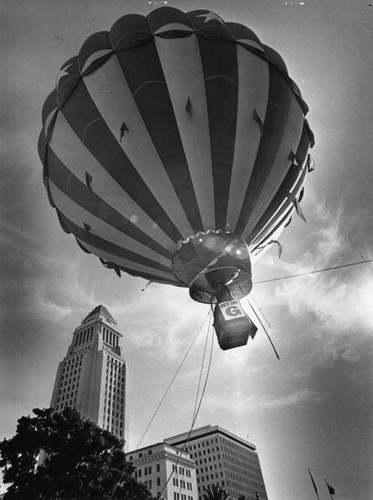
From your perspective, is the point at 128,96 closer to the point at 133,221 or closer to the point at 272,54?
the point at 133,221

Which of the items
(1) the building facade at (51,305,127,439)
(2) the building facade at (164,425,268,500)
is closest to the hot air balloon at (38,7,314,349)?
(1) the building facade at (51,305,127,439)

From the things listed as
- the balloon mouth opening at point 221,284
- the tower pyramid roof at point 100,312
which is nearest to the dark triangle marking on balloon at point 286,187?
the balloon mouth opening at point 221,284

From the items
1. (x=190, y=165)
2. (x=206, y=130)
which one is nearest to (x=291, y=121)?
(x=206, y=130)

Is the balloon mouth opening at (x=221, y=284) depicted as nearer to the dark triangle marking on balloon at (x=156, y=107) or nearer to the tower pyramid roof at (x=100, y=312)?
the dark triangle marking on balloon at (x=156, y=107)

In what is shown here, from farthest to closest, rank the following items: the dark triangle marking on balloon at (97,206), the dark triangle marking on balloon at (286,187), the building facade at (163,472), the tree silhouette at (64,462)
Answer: the building facade at (163,472) → the tree silhouette at (64,462) → the dark triangle marking on balloon at (286,187) → the dark triangle marking on balloon at (97,206)

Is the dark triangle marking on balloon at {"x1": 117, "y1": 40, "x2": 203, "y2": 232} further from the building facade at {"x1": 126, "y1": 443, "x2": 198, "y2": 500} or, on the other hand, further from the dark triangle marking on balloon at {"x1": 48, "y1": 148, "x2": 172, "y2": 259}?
the building facade at {"x1": 126, "y1": 443, "x2": 198, "y2": 500}

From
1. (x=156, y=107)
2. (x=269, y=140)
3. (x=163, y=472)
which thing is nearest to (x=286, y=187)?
(x=269, y=140)
